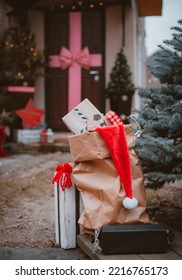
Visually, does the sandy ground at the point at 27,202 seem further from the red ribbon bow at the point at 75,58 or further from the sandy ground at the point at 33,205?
the red ribbon bow at the point at 75,58

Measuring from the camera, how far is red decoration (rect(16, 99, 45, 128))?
702 centimetres

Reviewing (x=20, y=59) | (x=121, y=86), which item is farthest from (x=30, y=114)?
(x=121, y=86)

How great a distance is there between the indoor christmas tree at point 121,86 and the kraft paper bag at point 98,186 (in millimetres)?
5222

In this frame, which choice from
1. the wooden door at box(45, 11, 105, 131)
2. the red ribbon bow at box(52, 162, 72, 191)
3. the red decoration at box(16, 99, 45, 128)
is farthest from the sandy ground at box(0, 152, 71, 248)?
the wooden door at box(45, 11, 105, 131)

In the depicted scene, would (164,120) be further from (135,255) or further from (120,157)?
(135,255)

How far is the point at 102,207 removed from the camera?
2.25 meters

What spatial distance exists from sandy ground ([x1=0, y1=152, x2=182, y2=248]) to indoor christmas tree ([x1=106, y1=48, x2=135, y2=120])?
258cm

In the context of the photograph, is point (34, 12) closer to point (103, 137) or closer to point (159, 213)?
point (159, 213)

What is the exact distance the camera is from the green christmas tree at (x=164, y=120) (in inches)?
96.9

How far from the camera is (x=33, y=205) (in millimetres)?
3598
